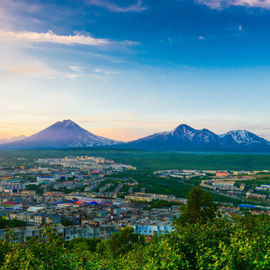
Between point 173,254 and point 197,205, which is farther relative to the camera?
point 197,205

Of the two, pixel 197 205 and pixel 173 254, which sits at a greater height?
pixel 173 254

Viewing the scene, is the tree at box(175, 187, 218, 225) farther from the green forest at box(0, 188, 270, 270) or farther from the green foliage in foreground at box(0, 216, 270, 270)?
the green foliage in foreground at box(0, 216, 270, 270)

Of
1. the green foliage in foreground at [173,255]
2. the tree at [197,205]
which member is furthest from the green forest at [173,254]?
the tree at [197,205]

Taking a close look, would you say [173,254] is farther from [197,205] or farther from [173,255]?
[197,205]

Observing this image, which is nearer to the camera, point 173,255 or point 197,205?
point 173,255

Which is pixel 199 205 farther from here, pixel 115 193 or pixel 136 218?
pixel 115 193

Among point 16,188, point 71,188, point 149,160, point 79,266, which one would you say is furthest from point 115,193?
point 149,160

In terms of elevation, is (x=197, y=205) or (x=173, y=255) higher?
(x=173, y=255)

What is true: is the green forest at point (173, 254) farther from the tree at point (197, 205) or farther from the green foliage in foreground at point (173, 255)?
the tree at point (197, 205)

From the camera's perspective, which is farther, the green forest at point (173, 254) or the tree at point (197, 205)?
the tree at point (197, 205)

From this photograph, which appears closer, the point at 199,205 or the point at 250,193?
the point at 199,205

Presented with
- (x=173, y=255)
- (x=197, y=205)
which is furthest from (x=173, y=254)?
(x=197, y=205)
